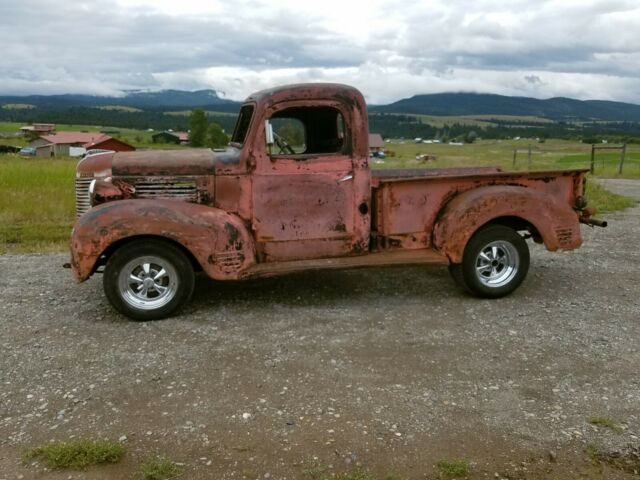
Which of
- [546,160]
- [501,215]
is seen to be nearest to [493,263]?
[501,215]

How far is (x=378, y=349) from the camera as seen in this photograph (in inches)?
200

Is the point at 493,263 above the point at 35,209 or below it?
above

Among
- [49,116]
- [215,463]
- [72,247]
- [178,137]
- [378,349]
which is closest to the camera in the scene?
[215,463]

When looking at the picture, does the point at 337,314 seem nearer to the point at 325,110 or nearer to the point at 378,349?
the point at 378,349

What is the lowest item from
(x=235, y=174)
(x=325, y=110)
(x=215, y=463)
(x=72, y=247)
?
(x=215, y=463)

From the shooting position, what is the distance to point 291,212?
6016 mm

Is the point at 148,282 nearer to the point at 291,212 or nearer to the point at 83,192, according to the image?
the point at 83,192

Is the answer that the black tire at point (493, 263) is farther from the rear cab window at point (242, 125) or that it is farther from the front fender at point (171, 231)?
the rear cab window at point (242, 125)

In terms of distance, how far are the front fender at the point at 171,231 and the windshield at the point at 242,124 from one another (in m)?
0.97

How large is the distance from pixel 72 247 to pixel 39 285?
1965 mm

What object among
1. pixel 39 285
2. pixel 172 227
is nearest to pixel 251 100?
pixel 172 227

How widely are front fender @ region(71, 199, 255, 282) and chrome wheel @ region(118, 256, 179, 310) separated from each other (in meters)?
0.27

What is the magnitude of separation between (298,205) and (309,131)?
975 mm

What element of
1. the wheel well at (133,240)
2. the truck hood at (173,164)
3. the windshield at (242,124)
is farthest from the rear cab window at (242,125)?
the wheel well at (133,240)
